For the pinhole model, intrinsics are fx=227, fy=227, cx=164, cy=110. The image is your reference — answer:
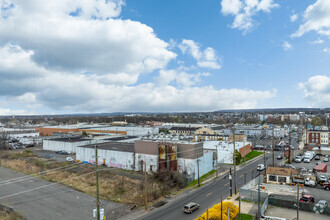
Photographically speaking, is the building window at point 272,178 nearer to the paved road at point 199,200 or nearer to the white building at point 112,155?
the paved road at point 199,200

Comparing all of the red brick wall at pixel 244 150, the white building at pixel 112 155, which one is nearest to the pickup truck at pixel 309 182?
the red brick wall at pixel 244 150

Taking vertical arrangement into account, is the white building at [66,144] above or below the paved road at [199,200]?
above

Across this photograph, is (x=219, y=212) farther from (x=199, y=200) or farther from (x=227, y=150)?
(x=227, y=150)

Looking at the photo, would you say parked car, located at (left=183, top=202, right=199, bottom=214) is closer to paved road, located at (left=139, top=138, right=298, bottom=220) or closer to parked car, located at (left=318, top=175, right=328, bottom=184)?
paved road, located at (left=139, top=138, right=298, bottom=220)

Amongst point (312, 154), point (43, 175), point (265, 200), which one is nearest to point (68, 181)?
point (43, 175)

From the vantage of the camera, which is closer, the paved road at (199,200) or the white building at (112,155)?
the paved road at (199,200)

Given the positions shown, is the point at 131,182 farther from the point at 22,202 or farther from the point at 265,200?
the point at 265,200

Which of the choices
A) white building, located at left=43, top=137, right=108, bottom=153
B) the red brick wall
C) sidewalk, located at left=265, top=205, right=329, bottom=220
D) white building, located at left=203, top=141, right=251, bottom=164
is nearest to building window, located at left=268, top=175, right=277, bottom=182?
sidewalk, located at left=265, top=205, right=329, bottom=220

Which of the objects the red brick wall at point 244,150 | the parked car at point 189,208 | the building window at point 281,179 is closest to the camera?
the parked car at point 189,208

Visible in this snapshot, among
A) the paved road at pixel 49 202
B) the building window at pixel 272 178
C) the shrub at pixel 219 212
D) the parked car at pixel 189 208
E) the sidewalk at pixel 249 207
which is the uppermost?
the shrub at pixel 219 212

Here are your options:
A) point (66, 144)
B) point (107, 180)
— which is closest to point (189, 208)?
point (107, 180)
